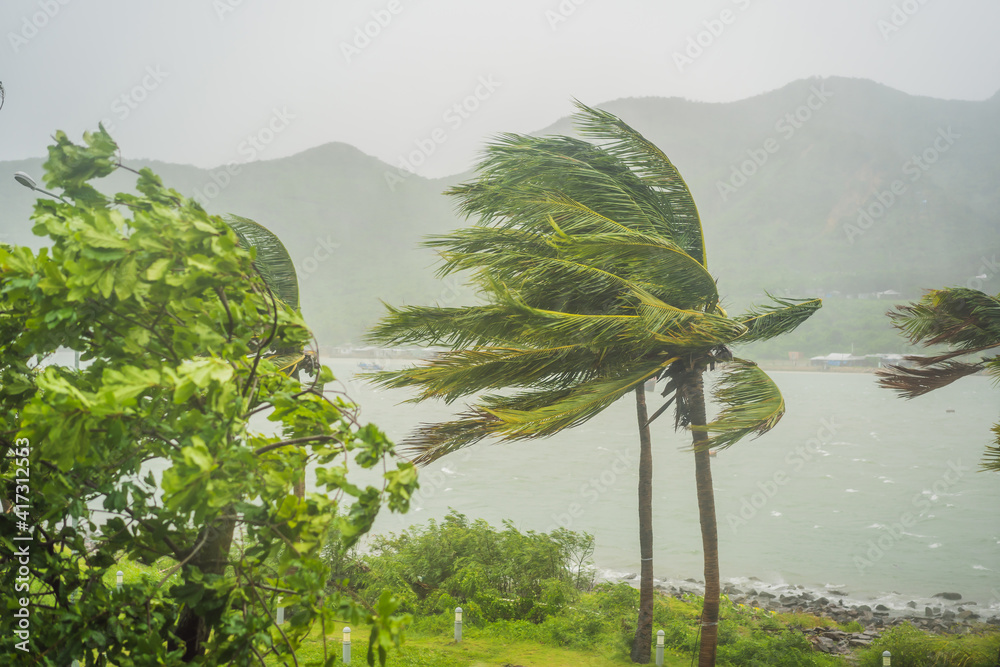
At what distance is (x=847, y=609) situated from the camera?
1748cm

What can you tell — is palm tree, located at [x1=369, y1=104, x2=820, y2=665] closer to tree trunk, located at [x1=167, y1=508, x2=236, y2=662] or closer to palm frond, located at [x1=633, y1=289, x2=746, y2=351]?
palm frond, located at [x1=633, y1=289, x2=746, y2=351]

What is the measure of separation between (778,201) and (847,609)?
121 m

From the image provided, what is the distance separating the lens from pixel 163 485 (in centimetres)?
172

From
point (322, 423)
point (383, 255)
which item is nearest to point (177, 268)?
point (322, 423)

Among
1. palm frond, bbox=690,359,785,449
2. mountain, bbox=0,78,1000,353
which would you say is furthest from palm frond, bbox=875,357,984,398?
mountain, bbox=0,78,1000,353

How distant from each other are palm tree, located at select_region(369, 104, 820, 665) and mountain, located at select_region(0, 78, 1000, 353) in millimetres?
80789

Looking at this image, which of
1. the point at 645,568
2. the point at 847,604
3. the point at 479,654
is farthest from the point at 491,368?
the point at 847,604

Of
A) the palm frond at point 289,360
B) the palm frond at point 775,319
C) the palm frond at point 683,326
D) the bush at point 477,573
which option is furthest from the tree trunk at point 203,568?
the bush at point 477,573

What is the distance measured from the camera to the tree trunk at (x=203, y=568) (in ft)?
7.91

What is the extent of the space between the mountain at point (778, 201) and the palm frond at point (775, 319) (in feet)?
269

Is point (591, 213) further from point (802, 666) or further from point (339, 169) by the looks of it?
point (339, 169)

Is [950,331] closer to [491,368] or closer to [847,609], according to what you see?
[491,368]

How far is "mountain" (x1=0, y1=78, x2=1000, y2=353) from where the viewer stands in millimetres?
103938

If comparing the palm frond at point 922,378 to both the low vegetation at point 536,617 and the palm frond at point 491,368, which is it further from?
the low vegetation at point 536,617
